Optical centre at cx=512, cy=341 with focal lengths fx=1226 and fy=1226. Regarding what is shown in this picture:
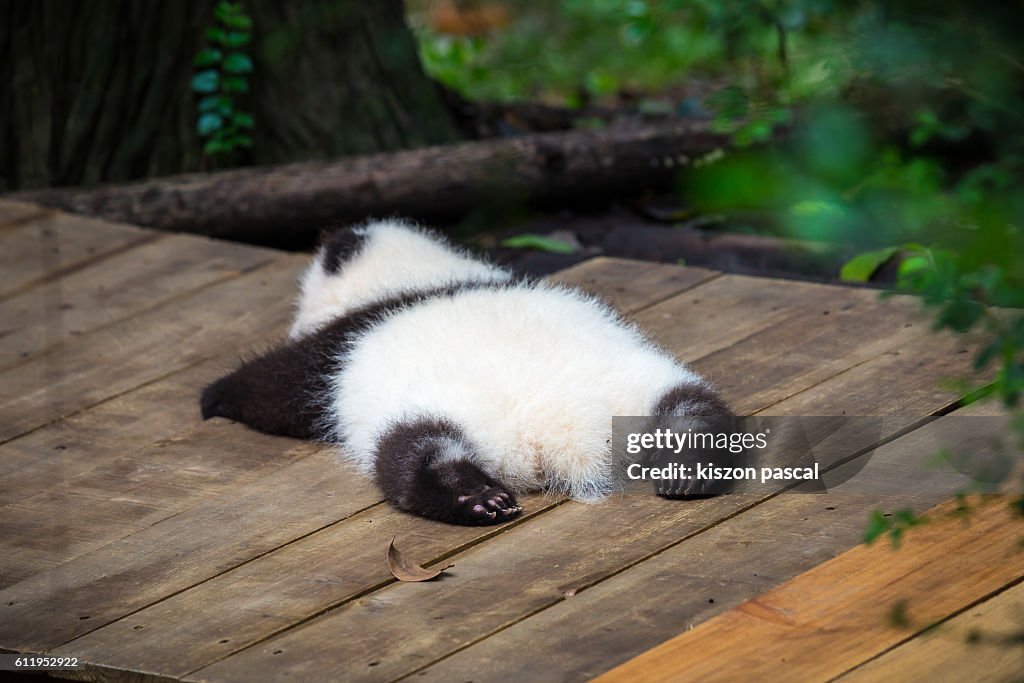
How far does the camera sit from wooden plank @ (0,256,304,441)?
3.93 meters

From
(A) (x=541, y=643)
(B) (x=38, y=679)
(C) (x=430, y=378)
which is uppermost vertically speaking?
(C) (x=430, y=378)

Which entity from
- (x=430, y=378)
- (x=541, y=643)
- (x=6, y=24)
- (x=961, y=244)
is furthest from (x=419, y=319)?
(x=6, y=24)

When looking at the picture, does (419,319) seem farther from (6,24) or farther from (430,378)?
(6,24)

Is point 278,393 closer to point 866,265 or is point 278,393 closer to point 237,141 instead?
point 866,265

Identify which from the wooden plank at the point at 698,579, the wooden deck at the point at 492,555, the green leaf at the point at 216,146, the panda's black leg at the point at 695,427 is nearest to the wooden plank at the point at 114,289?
the wooden deck at the point at 492,555

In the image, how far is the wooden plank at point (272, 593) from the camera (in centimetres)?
242

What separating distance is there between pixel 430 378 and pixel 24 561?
106 centimetres

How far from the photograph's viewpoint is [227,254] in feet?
17.2

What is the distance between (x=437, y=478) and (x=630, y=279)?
1982mm

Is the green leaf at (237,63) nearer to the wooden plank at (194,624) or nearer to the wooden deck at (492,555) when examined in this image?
the wooden deck at (492,555)

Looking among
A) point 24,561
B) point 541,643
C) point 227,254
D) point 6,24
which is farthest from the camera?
point 6,24

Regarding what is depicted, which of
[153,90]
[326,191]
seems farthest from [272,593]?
[153,90]

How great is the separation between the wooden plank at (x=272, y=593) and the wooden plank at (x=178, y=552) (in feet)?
0.19

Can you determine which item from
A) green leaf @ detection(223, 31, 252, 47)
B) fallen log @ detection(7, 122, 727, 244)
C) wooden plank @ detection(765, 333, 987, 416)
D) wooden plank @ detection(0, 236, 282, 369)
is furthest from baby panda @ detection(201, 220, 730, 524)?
green leaf @ detection(223, 31, 252, 47)
